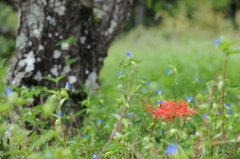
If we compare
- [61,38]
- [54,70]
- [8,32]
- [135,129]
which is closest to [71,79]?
[54,70]

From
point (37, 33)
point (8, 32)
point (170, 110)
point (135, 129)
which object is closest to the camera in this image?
point (170, 110)

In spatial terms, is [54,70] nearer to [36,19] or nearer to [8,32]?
[36,19]

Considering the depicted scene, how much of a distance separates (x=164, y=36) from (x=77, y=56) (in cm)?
1012

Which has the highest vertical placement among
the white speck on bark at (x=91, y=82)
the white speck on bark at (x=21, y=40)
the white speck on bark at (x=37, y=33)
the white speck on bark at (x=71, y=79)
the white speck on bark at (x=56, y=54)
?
the white speck on bark at (x=37, y=33)

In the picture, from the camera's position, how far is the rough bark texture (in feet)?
7.61

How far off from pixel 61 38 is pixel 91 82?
465mm

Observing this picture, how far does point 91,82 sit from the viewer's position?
255 centimetres

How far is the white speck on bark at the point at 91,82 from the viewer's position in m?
2.53

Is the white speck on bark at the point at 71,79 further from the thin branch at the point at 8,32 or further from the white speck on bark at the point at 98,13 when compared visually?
the thin branch at the point at 8,32

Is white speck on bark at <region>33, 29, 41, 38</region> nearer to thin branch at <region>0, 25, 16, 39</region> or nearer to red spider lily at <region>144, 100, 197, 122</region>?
red spider lily at <region>144, 100, 197, 122</region>

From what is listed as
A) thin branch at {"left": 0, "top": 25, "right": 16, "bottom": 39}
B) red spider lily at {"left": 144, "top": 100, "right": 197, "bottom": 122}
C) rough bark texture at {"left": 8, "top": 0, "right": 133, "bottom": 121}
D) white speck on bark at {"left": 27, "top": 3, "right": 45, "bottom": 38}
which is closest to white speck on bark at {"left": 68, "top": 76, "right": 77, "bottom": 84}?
rough bark texture at {"left": 8, "top": 0, "right": 133, "bottom": 121}

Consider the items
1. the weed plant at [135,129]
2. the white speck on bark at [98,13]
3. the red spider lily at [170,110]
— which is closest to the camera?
the weed plant at [135,129]

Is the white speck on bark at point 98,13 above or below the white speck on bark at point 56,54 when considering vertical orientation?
above

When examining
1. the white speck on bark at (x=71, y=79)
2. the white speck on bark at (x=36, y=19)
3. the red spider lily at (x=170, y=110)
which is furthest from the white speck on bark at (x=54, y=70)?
the red spider lily at (x=170, y=110)
